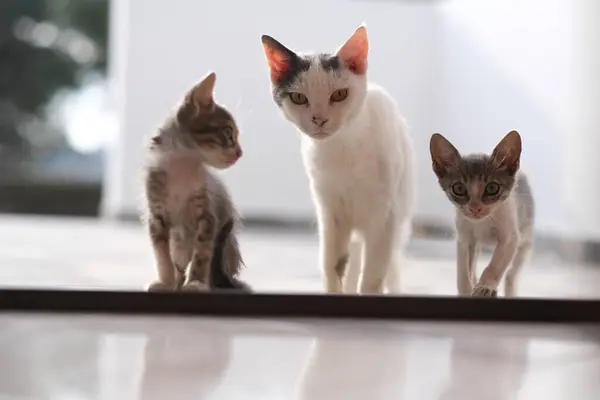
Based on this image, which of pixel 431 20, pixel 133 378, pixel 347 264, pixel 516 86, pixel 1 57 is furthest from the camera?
pixel 1 57

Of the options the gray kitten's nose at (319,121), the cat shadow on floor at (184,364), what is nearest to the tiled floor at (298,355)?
the cat shadow on floor at (184,364)

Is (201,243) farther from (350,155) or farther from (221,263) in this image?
(350,155)

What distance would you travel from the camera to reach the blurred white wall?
3.11 feet

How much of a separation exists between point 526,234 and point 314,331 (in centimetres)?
33

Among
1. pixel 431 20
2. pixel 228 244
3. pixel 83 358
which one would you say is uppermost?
pixel 431 20

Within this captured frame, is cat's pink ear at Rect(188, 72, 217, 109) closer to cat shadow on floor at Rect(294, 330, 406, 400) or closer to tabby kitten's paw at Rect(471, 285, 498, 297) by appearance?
cat shadow on floor at Rect(294, 330, 406, 400)

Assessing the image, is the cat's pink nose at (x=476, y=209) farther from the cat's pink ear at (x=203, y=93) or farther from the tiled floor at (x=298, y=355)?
the cat's pink ear at (x=203, y=93)

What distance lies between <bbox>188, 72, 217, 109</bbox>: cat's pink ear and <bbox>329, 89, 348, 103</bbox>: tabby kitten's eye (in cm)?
16

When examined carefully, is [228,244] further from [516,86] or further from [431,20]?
[431,20]

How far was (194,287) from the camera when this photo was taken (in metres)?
0.87

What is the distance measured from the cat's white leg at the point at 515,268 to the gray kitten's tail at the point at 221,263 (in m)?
0.39

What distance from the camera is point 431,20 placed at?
1.36m

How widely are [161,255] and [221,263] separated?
8cm

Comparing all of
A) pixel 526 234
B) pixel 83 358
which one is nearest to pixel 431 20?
pixel 526 234
